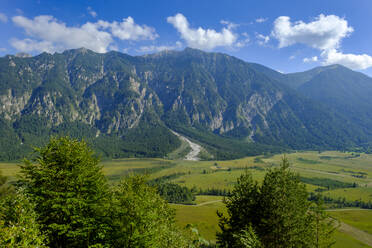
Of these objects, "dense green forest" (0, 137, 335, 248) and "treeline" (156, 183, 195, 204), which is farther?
"treeline" (156, 183, 195, 204)

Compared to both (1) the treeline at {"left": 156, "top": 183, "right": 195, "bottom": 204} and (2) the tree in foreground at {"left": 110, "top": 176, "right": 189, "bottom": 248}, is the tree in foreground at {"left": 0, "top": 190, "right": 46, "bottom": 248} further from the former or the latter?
(1) the treeline at {"left": 156, "top": 183, "right": 195, "bottom": 204}

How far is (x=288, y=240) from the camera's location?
84.7ft

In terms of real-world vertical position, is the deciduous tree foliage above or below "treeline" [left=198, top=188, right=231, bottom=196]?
above

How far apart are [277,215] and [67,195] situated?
24.5m

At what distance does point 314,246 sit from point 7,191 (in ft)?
152

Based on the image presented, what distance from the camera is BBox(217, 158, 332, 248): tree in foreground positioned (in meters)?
25.9

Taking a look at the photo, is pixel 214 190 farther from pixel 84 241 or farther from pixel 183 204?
pixel 84 241

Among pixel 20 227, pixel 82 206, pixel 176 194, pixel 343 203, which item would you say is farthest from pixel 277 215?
pixel 343 203

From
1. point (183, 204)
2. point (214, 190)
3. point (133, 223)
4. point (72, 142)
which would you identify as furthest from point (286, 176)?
point (214, 190)

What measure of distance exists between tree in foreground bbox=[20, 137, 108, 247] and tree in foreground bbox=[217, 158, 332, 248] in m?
16.5

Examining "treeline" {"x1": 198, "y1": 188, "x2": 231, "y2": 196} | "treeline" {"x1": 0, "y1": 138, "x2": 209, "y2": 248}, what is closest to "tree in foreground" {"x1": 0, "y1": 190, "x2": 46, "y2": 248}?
"treeline" {"x1": 0, "y1": 138, "x2": 209, "y2": 248}

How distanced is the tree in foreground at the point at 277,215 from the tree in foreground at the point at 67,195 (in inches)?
648

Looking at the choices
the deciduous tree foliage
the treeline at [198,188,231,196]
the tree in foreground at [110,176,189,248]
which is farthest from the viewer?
the treeline at [198,188,231,196]

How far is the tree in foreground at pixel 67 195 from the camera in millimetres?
23734
